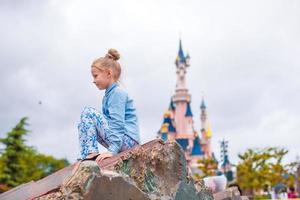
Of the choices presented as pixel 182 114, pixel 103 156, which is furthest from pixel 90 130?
pixel 182 114

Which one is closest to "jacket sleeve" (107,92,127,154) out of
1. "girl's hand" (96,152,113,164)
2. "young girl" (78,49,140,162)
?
"young girl" (78,49,140,162)

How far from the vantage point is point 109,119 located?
15.9ft

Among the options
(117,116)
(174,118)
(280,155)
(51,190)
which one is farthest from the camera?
(174,118)

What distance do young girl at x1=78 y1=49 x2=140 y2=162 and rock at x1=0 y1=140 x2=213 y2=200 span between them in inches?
12.0

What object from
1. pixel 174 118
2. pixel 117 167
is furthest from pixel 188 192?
pixel 174 118

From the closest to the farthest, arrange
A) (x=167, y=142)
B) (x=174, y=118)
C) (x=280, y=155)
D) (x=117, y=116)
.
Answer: (x=167, y=142)
(x=117, y=116)
(x=280, y=155)
(x=174, y=118)

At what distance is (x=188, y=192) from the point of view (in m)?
4.52

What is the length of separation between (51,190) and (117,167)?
478mm

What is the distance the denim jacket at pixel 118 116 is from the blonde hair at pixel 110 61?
15cm

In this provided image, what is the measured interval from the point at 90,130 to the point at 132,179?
72 cm

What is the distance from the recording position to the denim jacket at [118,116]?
15.7ft

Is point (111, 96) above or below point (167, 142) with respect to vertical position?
above

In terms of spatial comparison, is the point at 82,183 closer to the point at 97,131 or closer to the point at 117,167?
the point at 117,167

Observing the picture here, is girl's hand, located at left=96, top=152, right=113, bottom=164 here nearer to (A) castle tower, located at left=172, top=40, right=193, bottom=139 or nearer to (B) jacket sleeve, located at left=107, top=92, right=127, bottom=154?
(B) jacket sleeve, located at left=107, top=92, right=127, bottom=154
